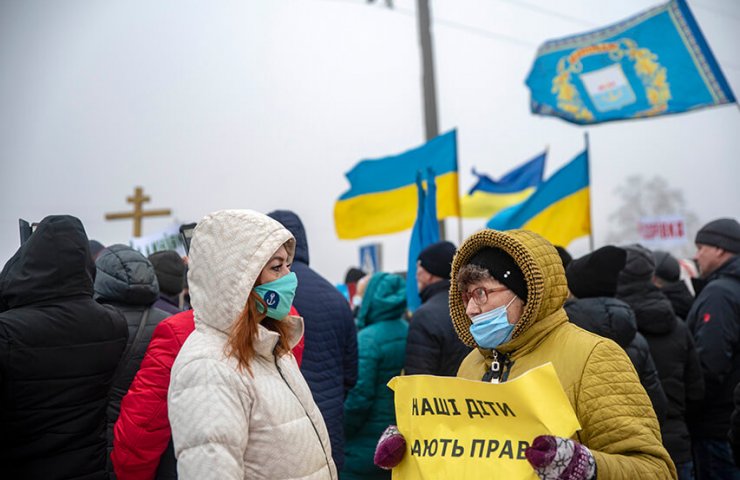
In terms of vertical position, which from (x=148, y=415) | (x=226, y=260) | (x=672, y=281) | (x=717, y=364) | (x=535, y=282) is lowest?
(x=717, y=364)

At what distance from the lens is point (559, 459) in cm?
164

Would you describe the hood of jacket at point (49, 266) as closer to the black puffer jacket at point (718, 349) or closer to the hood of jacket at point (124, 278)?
the hood of jacket at point (124, 278)

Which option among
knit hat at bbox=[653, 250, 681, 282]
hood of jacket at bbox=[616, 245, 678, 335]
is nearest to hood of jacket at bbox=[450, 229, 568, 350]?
hood of jacket at bbox=[616, 245, 678, 335]

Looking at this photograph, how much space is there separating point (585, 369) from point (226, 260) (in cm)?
104

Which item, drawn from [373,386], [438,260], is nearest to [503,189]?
[438,260]

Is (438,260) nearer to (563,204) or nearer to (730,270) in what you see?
(730,270)

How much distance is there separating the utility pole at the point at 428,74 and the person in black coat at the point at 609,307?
15.3 ft

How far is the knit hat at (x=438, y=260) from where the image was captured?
162 inches

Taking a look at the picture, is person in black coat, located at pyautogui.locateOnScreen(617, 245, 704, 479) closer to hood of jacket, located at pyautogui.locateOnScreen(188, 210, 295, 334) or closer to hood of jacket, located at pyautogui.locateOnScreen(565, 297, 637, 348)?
hood of jacket, located at pyautogui.locateOnScreen(565, 297, 637, 348)

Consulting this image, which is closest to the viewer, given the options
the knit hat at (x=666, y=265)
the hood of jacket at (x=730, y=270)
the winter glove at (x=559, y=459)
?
the winter glove at (x=559, y=459)

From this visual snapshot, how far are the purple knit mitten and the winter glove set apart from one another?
0.43 metres

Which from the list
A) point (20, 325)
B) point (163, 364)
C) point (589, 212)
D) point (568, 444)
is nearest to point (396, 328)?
point (163, 364)

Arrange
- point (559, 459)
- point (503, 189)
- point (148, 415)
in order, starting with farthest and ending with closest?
point (503, 189)
point (148, 415)
point (559, 459)

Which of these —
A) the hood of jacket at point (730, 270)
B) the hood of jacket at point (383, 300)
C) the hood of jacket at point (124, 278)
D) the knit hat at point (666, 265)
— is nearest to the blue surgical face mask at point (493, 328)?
the hood of jacket at point (124, 278)
